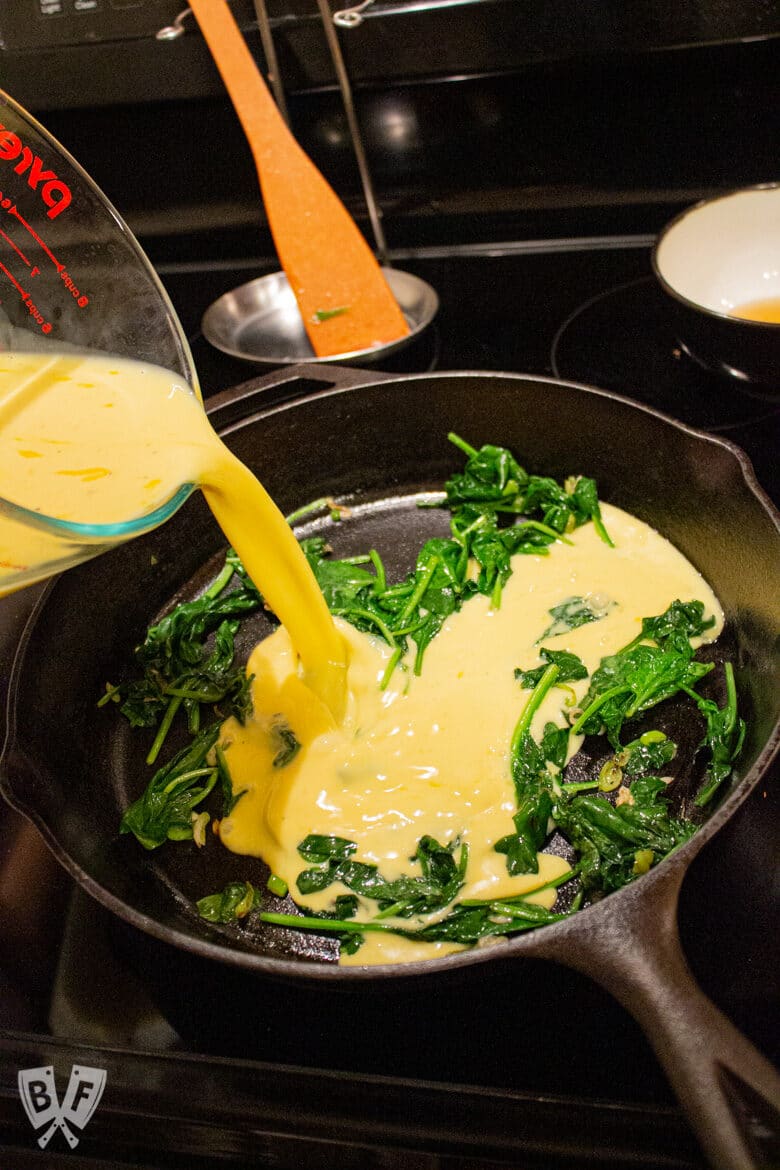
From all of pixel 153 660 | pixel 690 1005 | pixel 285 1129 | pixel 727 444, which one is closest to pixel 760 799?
pixel 690 1005

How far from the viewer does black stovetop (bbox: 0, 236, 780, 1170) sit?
1116 millimetres

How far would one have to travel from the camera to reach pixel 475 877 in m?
1.44

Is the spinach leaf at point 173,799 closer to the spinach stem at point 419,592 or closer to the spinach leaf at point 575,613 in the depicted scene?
the spinach stem at point 419,592

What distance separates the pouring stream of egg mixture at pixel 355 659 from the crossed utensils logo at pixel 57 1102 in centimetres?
39

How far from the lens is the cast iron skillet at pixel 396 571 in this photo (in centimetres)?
99

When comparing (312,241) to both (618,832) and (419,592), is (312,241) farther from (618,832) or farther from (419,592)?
(618,832)

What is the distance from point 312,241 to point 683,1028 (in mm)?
2094

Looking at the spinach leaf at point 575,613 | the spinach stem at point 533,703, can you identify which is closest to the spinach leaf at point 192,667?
the spinach stem at point 533,703

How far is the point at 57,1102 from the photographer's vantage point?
1.22 m

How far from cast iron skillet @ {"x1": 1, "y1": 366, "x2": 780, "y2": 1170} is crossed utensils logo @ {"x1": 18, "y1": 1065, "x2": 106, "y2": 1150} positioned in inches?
8.9

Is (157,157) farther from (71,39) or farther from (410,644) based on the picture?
(410,644)

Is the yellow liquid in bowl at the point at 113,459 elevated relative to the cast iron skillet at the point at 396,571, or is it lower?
elevated

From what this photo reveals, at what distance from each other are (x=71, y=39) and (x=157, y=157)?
41cm

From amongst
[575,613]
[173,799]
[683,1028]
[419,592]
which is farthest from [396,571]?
[683,1028]
